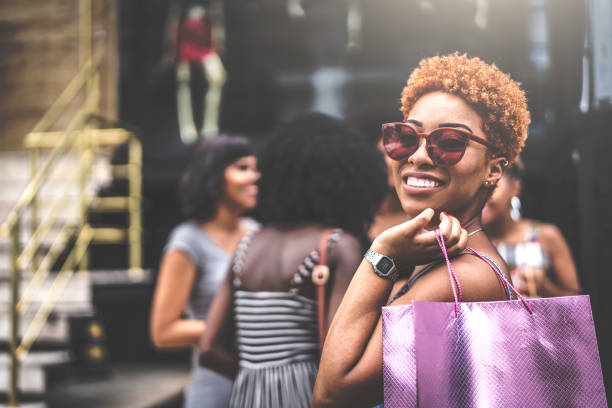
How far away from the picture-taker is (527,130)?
1096 millimetres

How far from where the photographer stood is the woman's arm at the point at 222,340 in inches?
64.8

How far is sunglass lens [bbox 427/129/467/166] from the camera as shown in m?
0.99

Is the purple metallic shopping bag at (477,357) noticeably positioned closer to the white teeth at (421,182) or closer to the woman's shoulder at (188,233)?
the white teeth at (421,182)

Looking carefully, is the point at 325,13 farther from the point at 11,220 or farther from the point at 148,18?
the point at 11,220

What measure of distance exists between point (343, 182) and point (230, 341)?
2.01ft

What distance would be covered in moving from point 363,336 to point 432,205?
0.90 ft

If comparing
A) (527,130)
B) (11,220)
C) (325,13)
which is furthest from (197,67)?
(527,130)

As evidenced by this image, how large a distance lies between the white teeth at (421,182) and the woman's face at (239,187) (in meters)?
1.69

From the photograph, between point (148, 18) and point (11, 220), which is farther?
point (148, 18)

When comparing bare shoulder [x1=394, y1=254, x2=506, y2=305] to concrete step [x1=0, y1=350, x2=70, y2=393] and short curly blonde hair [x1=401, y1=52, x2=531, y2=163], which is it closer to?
short curly blonde hair [x1=401, y1=52, x2=531, y2=163]

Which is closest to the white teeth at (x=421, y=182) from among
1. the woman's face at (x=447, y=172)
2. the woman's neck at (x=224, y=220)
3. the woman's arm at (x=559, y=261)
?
the woman's face at (x=447, y=172)

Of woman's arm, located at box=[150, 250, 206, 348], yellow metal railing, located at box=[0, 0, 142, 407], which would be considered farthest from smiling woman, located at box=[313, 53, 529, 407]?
yellow metal railing, located at box=[0, 0, 142, 407]

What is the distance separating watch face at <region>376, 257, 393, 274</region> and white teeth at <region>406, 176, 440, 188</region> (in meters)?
0.16

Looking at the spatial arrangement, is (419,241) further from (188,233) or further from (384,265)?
(188,233)
